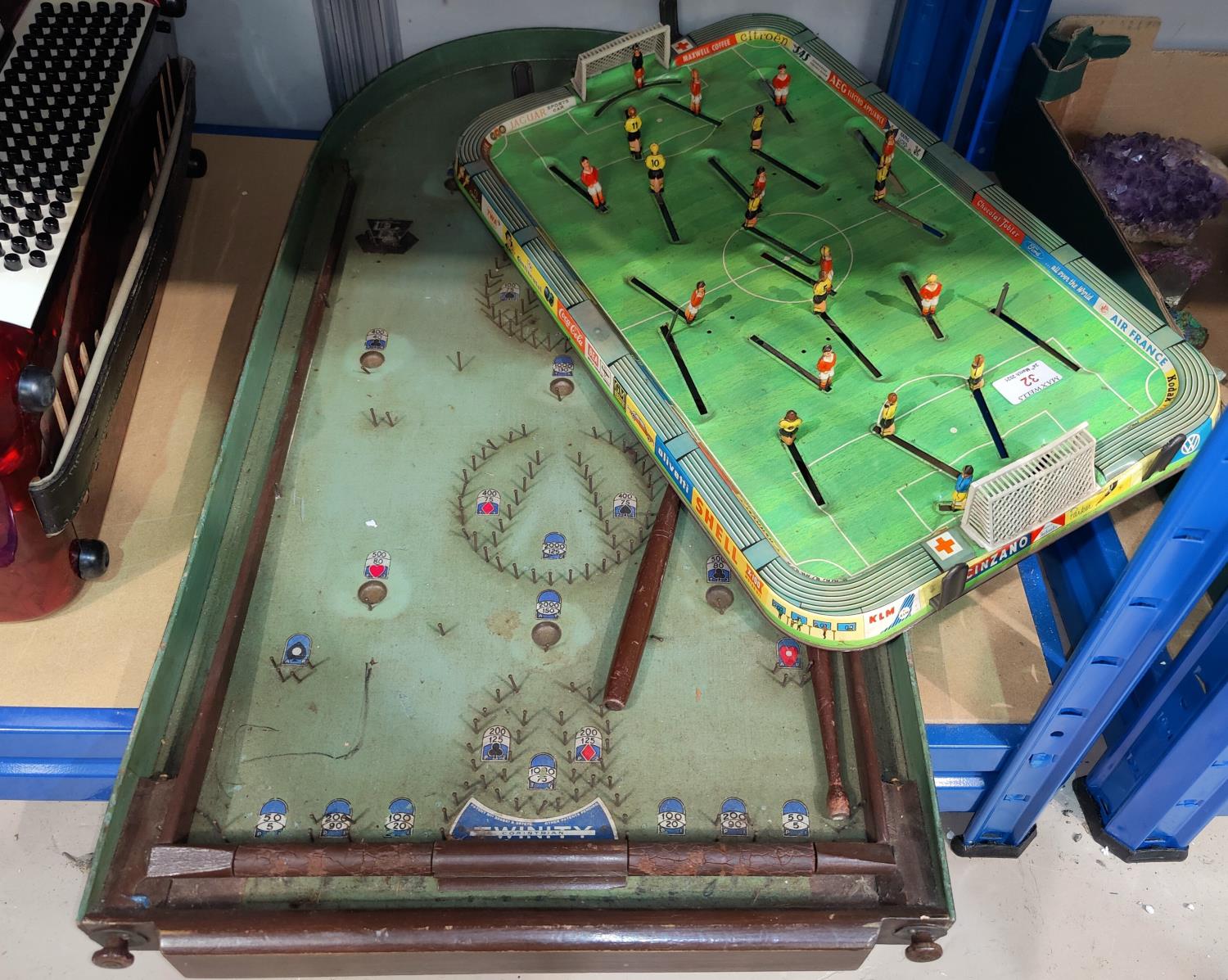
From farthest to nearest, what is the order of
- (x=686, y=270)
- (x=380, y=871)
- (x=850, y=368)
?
(x=686, y=270)
(x=850, y=368)
(x=380, y=871)

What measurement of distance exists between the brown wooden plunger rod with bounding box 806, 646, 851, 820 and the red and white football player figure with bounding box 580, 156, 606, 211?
1.63 meters

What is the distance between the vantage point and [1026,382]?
3.38m

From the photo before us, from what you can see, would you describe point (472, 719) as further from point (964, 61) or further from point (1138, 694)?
point (964, 61)

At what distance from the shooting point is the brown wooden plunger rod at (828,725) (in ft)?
9.57

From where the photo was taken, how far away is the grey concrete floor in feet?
11.3

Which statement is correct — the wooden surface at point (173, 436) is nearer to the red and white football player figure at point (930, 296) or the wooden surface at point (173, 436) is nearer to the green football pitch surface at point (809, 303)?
the green football pitch surface at point (809, 303)

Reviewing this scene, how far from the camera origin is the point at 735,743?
10.0 feet

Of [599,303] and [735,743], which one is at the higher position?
[599,303]

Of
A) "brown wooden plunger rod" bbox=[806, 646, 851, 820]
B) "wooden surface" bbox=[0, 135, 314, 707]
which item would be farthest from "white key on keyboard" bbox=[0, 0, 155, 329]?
"brown wooden plunger rod" bbox=[806, 646, 851, 820]

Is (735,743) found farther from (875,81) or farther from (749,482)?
(875,81)

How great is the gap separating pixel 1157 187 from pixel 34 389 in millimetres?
3862

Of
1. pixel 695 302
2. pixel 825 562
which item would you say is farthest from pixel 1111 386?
pixel 695 302

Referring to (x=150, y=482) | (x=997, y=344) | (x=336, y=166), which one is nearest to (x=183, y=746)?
(x=150, y=482)

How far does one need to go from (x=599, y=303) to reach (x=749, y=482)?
806mm
